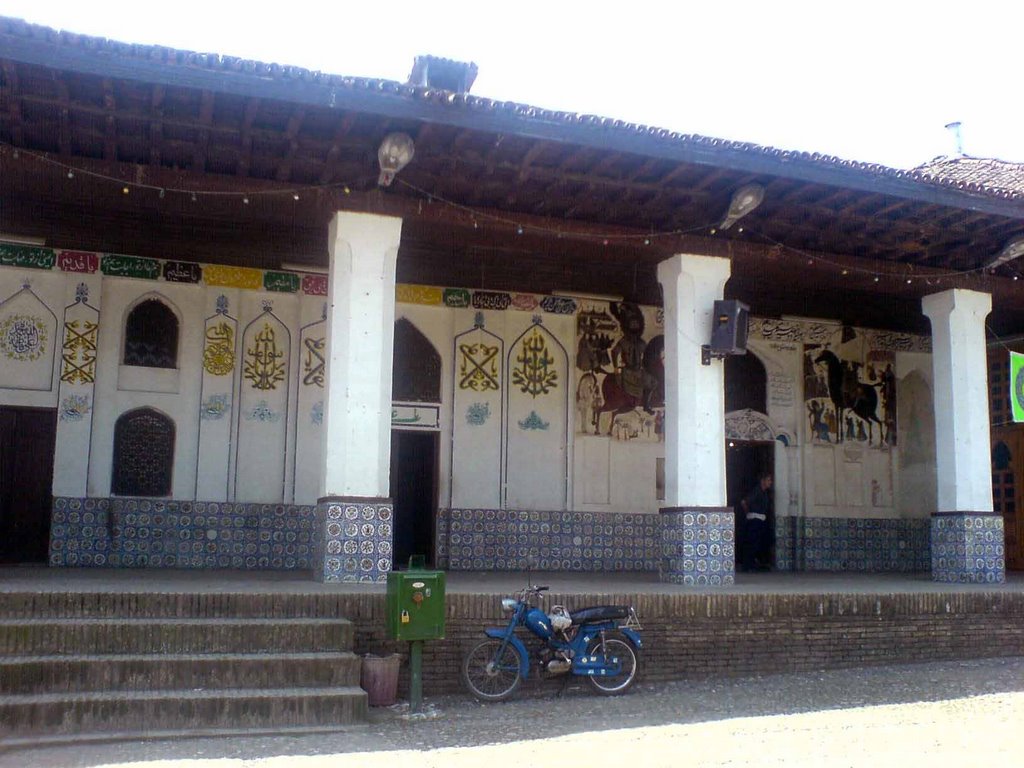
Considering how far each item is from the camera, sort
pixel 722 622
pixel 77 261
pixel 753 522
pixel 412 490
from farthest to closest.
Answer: pixel 753 522
pixel 412 490
pixel 77 261
pixel 722 622

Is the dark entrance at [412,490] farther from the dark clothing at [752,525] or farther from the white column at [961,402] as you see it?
the white column at [961,402]

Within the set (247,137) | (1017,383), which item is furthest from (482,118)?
(1017,383)

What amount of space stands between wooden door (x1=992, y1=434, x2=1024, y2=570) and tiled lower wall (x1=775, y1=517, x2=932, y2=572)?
1025 mm

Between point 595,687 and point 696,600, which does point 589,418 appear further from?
point 595,687

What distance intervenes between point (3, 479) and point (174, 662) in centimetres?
515

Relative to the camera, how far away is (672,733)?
634 cm

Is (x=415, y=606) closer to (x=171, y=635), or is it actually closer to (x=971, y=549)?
(x=171, y=635)

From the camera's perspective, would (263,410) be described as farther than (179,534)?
Yes

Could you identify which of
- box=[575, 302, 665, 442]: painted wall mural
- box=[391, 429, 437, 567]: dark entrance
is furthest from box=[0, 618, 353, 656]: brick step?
box=[575, 302, 665, 442]: painted wall mural

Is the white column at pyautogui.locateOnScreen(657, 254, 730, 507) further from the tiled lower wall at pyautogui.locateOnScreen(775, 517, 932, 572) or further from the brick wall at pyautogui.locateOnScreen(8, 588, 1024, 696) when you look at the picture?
the tiled lower wall at pyautogui.locateOnScreen(775, 517, 932, 572)

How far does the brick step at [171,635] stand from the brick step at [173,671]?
0.09m

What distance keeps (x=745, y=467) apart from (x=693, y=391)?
3.83m

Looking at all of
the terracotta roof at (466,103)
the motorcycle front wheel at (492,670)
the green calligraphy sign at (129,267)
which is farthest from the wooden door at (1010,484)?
the green calligraphy sign at (129,267)

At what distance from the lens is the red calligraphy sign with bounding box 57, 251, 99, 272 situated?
35.3 feet
